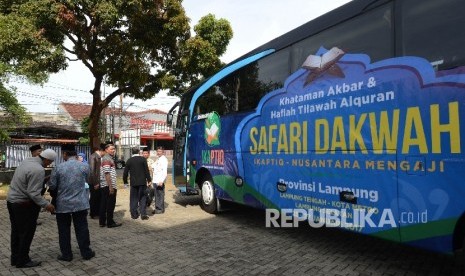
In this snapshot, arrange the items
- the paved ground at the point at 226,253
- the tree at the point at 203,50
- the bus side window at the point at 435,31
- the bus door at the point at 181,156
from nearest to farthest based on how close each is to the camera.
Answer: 1. the bus side window at the point at 435,31
2. the paved ground at the point at 226,253
3. the bus door at the point at 181,156
4. the tree at the point at 203,50

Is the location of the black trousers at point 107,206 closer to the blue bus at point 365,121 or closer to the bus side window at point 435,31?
the blue bus at point 365,121

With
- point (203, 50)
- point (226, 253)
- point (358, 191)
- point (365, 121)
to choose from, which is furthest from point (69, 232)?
point (203, 50)

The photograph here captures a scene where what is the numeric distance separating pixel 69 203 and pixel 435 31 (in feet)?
16.8

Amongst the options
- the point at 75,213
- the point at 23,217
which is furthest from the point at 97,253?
the point at 23,217

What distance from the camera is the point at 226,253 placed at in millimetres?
5703

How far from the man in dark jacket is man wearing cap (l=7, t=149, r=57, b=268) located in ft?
10.6

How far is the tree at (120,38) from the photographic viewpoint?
37.4ft

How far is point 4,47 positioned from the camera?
1143cm

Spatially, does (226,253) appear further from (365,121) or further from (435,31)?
(435,31)

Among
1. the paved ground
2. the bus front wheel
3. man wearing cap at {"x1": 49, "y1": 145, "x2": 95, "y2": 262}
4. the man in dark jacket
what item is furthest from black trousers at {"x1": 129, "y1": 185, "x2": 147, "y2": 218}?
man wearing cap at {"x1": 49, "y1": 145, "x2": 95, "y2": 262}

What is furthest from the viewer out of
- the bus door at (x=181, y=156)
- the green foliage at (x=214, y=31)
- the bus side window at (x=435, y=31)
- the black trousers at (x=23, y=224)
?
the green foliage at (x=214, y=31)

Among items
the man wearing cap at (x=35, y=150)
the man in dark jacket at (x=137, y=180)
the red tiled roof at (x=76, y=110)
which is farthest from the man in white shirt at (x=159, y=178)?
the red tiled roof at (x=76, y=110)

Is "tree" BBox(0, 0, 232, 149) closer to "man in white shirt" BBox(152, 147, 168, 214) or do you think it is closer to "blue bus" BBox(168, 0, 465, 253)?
"man in white shirt" BBox(152, 147, 168, 214)

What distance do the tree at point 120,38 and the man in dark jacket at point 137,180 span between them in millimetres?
5265
